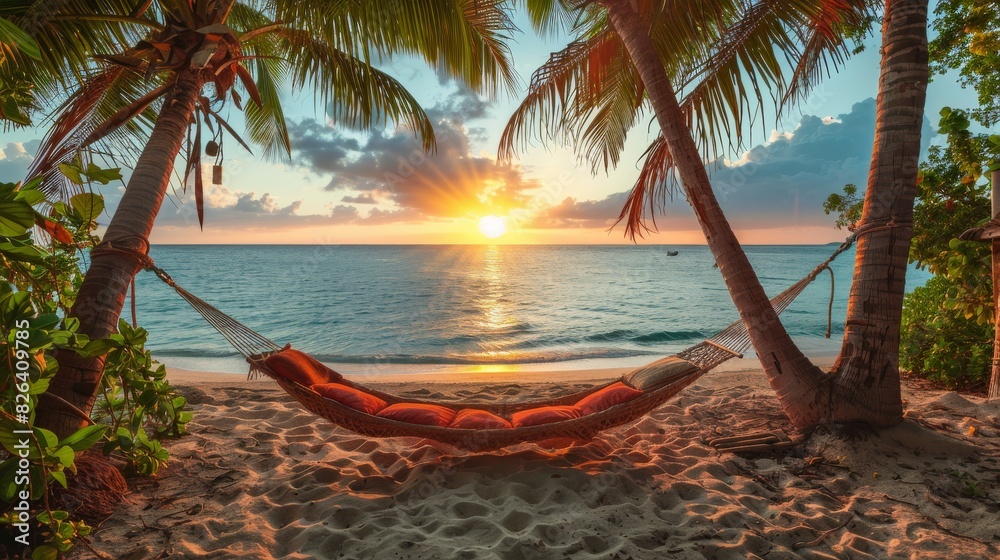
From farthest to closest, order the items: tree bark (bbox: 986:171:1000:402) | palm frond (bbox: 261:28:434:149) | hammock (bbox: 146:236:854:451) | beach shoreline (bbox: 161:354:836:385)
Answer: beach shoreline (bbox: 161:354:836:385) → palm frond (bbox: 261:28:434:149) → tree bark (bbox: 986:171:1000:402) → hammock (bbox: 146:236:854:451)

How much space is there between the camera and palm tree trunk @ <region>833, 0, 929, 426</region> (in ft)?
7.95

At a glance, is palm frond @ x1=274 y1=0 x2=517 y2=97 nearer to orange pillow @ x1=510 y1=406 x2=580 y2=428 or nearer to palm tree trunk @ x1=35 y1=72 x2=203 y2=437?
palm tree trunk @ x1=35 y1=72 x2=203 y2=437

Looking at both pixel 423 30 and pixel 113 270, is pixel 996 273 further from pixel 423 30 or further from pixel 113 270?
pixel 113 270

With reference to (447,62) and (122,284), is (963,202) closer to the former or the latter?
(447,62)

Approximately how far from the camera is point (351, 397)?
7.85 feet

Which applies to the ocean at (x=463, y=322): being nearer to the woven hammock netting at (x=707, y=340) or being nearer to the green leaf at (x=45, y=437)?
the woven hammock netting at (x=707, y=340)

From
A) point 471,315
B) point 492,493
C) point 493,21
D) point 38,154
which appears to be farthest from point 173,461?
point 471,315

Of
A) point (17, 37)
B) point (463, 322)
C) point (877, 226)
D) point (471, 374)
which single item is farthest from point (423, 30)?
point (463, 322)

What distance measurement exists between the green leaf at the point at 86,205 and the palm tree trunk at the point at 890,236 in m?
3.59

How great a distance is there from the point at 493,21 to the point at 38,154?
3293mm

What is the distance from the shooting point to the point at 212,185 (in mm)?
3320

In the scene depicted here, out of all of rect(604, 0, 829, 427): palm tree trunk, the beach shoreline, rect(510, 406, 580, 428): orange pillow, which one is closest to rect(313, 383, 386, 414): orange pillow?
rect(510, 406, 580, 428): orange pillow

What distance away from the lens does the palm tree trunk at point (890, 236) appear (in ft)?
7.95

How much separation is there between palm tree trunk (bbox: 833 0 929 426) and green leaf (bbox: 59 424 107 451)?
3.02 metres
